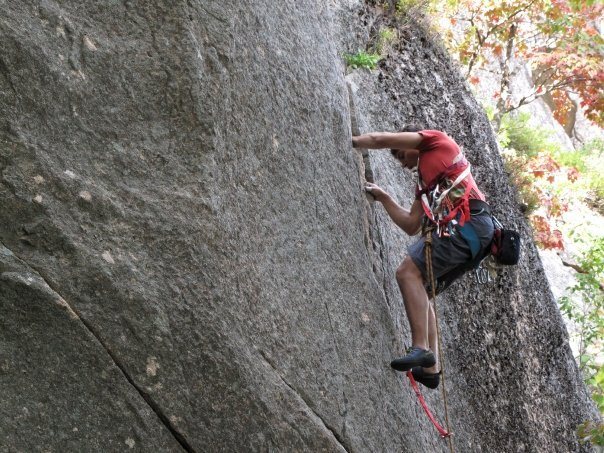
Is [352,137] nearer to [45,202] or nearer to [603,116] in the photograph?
[45,202]

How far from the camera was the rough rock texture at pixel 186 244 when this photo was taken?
140 inches

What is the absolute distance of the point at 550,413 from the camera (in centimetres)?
894

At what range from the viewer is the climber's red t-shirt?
5.75 m

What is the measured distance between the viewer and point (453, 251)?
564cm

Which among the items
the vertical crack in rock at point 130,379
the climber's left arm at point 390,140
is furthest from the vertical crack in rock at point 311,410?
the climber's left arm at point 390,140

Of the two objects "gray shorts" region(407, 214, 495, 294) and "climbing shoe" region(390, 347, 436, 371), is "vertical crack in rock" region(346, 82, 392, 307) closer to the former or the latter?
"gray shorts" region(407, 214, 495, 294)

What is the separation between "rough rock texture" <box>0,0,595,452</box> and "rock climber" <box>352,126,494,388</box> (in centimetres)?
20

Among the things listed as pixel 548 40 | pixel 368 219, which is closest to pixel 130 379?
pixel 368 219

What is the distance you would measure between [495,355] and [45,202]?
18.3 ft

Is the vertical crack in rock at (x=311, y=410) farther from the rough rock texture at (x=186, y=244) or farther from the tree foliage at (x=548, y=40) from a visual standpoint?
the tree foliage at (x=548, y=40)

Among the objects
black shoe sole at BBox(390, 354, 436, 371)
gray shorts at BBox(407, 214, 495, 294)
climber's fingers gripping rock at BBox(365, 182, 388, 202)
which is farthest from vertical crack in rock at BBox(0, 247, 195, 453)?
climber's fingers gripping rock at BBox(365, 182, 388, 202)

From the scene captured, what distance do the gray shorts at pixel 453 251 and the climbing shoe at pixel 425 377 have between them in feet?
2.12

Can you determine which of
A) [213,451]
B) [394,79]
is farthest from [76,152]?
[394,79]

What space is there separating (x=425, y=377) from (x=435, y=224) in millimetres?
1066
